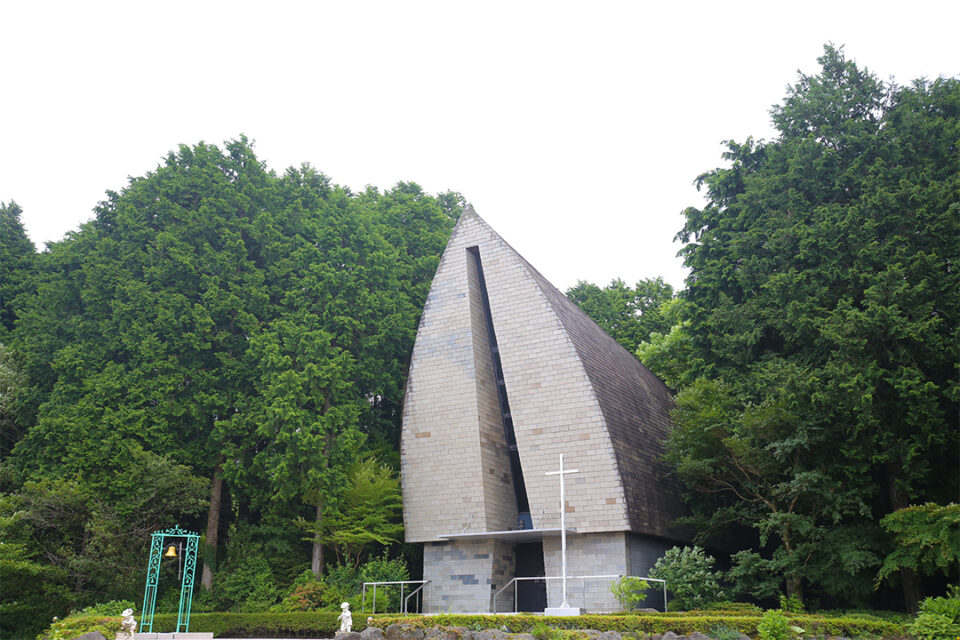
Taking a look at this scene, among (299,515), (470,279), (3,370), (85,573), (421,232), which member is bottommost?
(85,573)

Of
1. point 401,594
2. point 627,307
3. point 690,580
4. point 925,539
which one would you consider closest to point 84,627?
point 401,594

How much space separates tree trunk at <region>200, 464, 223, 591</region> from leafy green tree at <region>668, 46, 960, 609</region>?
579 inches

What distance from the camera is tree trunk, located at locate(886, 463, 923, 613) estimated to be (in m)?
18.3

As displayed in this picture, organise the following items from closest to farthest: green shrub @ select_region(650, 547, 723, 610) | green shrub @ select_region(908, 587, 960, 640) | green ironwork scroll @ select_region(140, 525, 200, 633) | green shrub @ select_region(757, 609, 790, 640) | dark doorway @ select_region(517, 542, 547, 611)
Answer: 1. green shrub @ select_region(908, 587, 960, 640)
2. green shrub @ select_region(757, 609, 790, 640)
3. green ironwork scroll @ select_region(140, 525, 200, 633)
4. green shrub @ select_region(650, 547, 723, 610)
5. dark doorway @ select_region(517, 542, 547, 611)

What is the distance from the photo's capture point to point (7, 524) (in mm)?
20203

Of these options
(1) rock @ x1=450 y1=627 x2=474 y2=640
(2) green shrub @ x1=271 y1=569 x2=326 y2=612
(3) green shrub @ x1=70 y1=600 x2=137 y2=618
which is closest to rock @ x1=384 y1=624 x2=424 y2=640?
(1) rock @ x1=450 y1=627 x2=474 y2=640

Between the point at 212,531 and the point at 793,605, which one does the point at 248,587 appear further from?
the point at 793,605

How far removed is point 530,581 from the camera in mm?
23219

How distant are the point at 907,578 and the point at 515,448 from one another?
11.1 metres

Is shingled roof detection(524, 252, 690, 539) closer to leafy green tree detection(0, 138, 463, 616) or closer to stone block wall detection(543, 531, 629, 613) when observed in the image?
stone block wall detection(543, 531, 629, 613)

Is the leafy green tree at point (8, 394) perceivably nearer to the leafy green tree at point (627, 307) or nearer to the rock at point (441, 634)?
the rock at point (441, 634)

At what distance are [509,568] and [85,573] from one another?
1208 centimetres

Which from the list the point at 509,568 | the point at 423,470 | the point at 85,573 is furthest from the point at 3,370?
the point at 509,568

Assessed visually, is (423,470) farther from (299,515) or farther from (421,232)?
(421,232)
